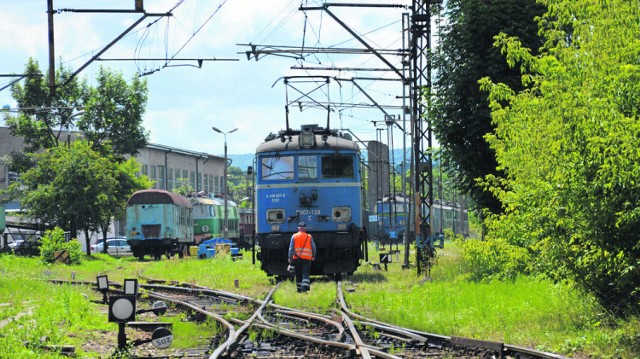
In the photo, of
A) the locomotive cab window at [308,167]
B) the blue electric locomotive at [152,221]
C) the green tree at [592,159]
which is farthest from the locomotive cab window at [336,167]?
the blue electric locomotive at [152,221]

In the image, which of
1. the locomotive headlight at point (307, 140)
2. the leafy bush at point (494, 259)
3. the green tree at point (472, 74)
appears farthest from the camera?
the green tree at point (472, 74)

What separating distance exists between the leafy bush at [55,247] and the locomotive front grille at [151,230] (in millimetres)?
7477

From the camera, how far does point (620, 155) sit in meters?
10.9

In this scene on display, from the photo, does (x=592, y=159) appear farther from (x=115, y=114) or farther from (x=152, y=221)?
(x=115, y=114)

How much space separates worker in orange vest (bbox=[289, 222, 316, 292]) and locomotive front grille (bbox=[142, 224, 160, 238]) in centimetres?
2780

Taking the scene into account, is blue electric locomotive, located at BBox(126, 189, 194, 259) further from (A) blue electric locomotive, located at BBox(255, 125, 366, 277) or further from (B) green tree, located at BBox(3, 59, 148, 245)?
(A) blue electric locomotive, located at BBox(255, 125, 366, 277)

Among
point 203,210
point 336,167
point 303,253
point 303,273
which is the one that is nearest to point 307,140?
point 336,167

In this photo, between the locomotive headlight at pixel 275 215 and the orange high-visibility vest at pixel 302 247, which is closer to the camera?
the orange high-visibility vest at pixel 302 247

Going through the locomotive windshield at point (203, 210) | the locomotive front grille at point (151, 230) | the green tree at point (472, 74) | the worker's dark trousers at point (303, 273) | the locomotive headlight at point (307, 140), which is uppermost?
the green tree at point (472, 74)

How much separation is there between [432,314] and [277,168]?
31.6 ft

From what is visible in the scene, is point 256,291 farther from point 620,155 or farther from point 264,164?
point 620,155

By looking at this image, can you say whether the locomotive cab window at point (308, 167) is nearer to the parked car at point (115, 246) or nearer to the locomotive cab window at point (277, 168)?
the locomotive cab window at point (277, 168)

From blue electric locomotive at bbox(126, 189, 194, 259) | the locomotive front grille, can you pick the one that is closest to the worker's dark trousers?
the locomotive front grille

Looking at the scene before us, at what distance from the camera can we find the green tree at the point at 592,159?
441 inches
